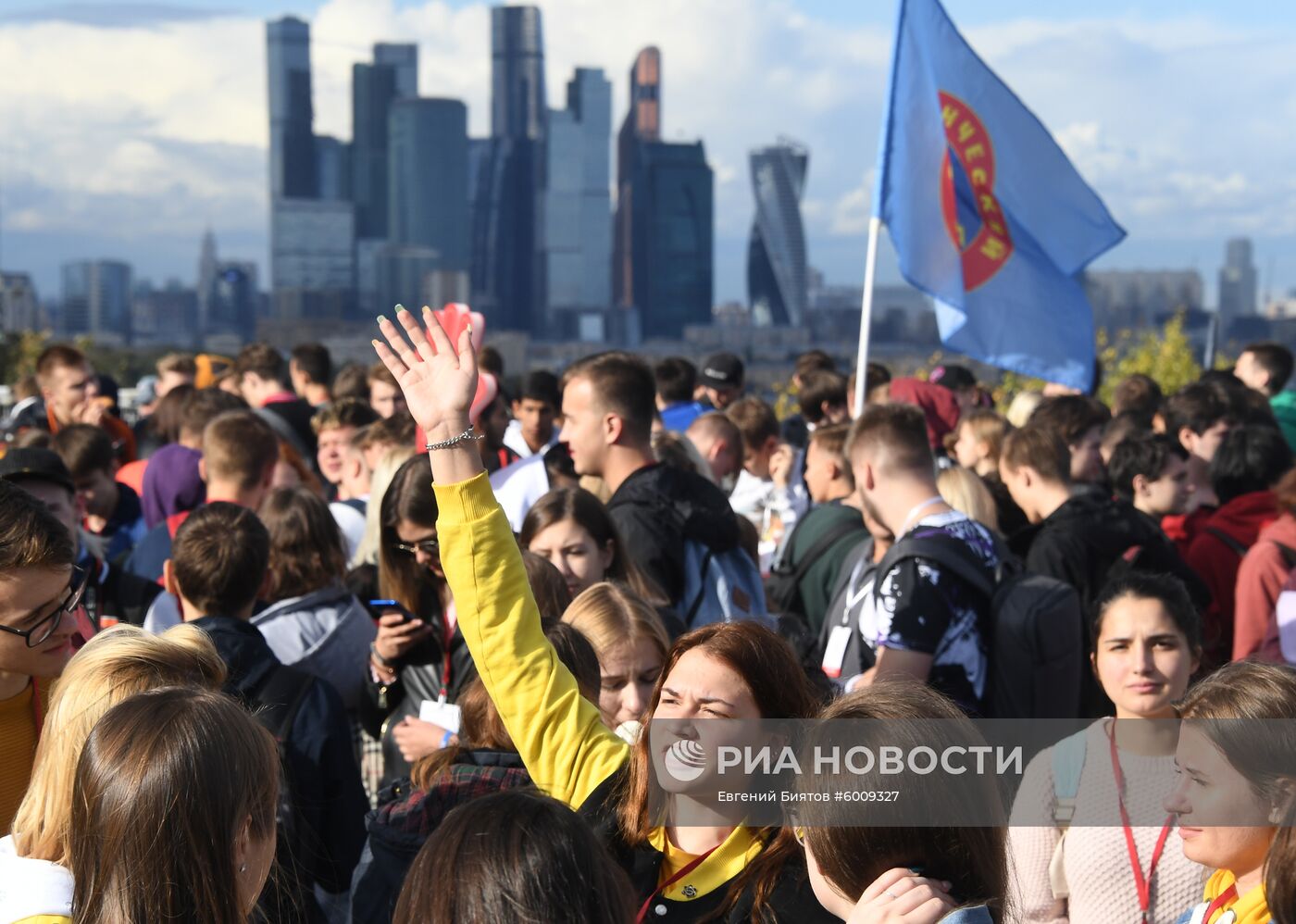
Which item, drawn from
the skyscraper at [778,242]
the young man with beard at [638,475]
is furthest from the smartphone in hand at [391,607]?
the skyscraper at [778,242]

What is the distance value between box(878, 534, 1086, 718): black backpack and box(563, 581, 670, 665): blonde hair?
0.87m

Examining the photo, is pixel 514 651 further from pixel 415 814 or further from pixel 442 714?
pixel 442 714

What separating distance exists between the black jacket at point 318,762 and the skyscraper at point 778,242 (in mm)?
173114

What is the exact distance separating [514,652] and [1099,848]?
4.68ft

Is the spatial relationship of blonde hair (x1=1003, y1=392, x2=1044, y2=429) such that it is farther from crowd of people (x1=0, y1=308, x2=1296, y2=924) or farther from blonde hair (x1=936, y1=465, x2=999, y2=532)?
blonde hair (x1=936, y1=465, x2=999, y2=532)

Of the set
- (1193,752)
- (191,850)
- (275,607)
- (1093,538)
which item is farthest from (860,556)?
(191,850)

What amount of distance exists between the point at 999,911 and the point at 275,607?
2745mm

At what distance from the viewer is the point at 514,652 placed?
279cm

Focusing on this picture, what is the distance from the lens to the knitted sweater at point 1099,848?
307cm

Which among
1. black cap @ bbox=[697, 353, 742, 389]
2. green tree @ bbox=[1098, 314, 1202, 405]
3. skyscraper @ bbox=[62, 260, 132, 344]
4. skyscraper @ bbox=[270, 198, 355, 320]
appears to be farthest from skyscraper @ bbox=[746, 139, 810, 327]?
black cap @ bbox=[697, 353, 742, 389]

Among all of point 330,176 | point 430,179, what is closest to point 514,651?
point 430,179

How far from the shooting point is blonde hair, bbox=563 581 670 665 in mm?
3361

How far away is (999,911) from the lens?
6.78 ft

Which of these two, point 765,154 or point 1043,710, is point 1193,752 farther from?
point 765,154
